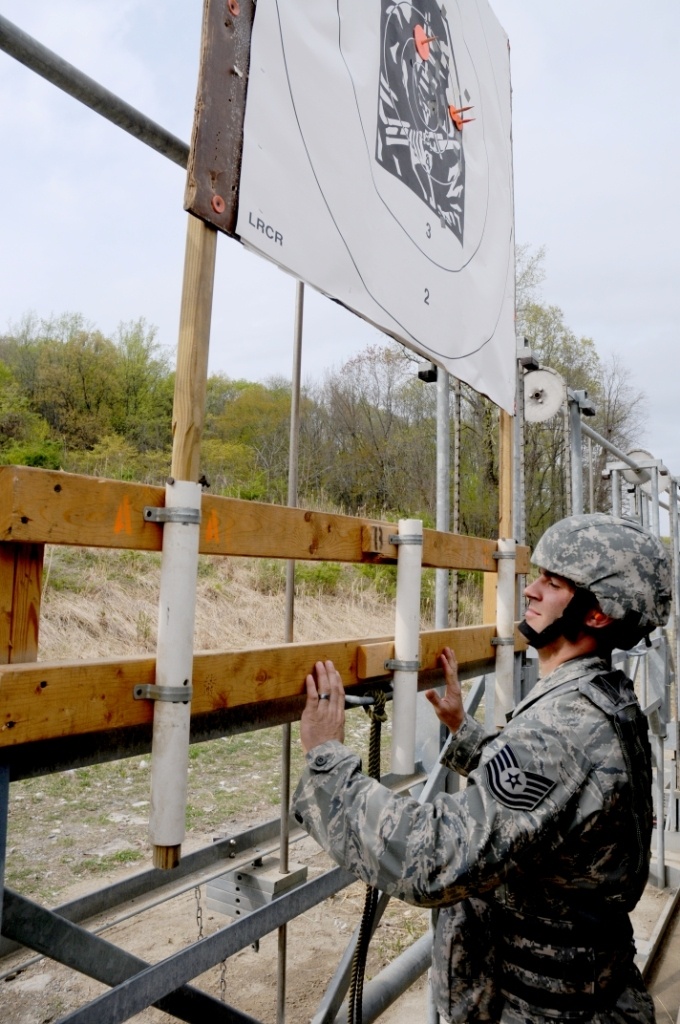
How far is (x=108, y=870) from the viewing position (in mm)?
5117

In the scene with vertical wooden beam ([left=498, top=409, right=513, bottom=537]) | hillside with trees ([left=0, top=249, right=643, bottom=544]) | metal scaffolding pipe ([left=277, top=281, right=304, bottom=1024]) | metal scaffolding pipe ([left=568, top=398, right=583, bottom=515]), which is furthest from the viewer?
hillside with trees ([left=0, top=249, right=643, bottom=544])

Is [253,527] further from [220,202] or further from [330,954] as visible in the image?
[330,954]

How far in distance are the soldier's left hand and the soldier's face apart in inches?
21.6

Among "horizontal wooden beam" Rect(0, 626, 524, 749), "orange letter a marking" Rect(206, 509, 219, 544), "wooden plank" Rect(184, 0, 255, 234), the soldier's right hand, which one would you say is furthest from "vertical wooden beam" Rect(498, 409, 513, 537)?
"wooden plank" Rect(184, 0, 255, 234)

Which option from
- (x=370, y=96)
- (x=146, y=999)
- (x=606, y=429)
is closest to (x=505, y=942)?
(x=146, y=999)

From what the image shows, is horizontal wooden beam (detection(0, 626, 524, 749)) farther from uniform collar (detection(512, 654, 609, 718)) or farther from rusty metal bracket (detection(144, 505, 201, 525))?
uniform collar (detection(512, 654, 609, 718))

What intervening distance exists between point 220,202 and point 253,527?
0.68m

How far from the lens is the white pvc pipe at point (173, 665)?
1458mm

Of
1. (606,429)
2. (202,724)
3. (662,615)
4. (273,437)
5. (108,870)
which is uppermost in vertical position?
(606,429)

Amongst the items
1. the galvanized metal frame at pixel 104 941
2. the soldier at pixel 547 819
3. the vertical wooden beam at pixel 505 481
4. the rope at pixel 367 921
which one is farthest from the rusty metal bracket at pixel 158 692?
the vertical wooden beam at pixel 505 481

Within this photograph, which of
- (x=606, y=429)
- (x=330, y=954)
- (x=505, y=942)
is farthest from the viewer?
(x=606, y=429)

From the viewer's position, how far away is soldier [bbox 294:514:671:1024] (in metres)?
1.58

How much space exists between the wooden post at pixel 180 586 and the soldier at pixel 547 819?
1.09 ft

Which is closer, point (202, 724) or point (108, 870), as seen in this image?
point (202, 724)
